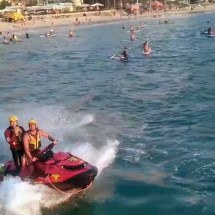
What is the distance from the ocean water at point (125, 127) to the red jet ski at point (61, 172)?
321 millimetres

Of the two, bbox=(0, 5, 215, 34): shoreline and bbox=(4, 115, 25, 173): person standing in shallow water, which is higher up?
bbox=(4, 115, 25, 173): person standing in shallow water

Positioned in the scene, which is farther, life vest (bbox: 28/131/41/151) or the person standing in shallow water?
the person standing in shallow water

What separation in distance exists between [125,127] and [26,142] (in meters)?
7.46

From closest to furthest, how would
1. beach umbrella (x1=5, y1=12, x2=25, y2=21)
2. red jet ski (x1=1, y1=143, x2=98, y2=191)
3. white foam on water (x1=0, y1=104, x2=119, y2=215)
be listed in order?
white foam on water (x1=0, y1=104, x2=119, y2=215) < red jet ski (x1=1, y1=143, x2=98, y2=191) < beach umbrella (x1=5, y1=12, x2=25, y2=21)

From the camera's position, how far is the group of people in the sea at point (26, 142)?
10961mm

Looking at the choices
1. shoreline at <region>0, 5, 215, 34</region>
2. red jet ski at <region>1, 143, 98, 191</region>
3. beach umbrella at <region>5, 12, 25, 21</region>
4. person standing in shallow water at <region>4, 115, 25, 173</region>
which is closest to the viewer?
red jet ski at <region>1, 143, 98, 191</region>

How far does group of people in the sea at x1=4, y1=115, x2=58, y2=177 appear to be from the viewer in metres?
11.0

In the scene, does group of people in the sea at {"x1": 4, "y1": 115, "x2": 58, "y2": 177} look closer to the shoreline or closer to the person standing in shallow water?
the person standing in shallow water

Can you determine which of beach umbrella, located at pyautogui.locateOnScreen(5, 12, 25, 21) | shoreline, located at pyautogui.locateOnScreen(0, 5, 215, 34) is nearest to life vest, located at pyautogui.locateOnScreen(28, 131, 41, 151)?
shoreline, located at pyautogui.locateOnScreen(0, 5, 215, 34)

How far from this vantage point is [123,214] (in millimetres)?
10844

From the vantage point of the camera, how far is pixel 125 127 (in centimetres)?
1794

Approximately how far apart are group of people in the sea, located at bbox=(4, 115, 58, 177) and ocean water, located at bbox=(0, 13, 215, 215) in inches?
18.6

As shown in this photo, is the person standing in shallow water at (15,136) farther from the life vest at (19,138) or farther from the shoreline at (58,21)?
the shoreline at (58,21)

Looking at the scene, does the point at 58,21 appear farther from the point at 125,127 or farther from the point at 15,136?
the point at 15,136
